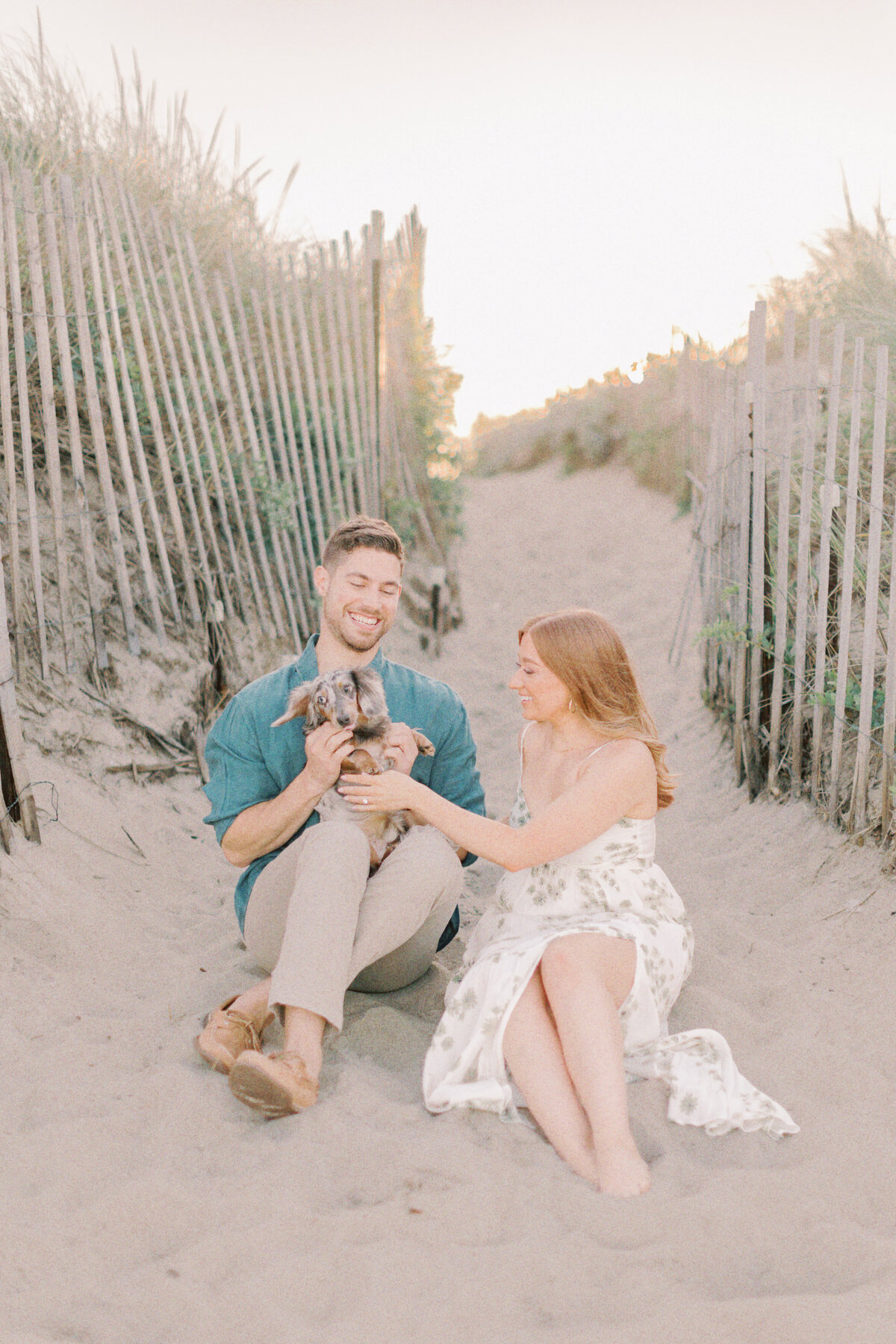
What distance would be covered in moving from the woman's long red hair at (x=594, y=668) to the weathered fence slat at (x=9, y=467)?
263cm

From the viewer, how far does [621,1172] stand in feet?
6.42

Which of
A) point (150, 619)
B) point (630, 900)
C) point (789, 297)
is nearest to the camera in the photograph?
point (630, 900)

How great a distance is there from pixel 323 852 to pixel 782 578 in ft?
8.31

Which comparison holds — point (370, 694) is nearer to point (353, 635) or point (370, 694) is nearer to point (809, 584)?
point (353, 635)

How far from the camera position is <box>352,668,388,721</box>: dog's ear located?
8.57ft

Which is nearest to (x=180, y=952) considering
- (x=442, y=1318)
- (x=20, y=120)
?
(x=442, y=1318)

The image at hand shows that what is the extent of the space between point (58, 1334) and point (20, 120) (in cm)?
674

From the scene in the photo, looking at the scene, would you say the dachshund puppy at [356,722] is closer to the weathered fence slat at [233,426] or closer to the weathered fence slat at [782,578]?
the weathered fence slat at [782,578]

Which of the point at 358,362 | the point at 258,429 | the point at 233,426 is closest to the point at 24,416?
the point at 233,426

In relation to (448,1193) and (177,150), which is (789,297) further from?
(448,1193)

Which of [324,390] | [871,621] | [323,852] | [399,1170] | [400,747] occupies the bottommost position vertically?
[399,1170]

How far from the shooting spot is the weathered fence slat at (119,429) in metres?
4.54

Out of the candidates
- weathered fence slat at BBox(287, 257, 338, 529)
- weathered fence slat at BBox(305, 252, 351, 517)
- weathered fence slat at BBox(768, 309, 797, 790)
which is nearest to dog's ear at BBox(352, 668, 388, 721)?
weathered fence slat at BBox(768, 309, 797, 790)

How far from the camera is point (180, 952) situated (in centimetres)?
323
